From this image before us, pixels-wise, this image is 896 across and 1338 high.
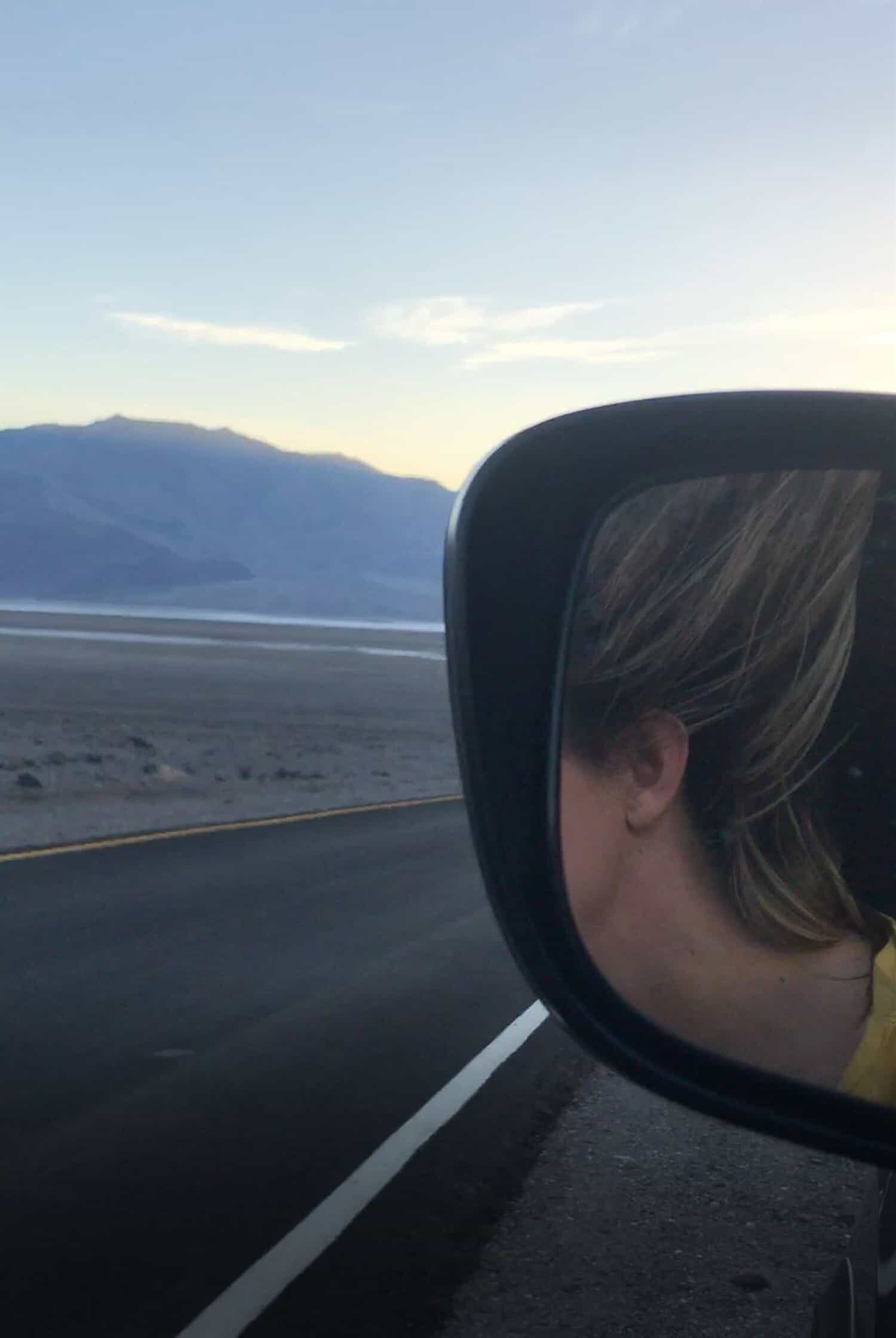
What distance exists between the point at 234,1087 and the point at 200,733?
1064 inches

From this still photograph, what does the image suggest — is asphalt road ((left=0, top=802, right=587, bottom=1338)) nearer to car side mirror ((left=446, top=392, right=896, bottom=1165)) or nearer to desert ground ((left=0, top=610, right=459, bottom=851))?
desert ground ((left=0, top=610, right=459, bottom=851))

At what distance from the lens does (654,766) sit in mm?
1849

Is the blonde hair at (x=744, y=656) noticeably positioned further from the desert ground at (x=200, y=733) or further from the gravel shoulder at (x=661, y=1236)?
the desert ground at (x=200, y=733)

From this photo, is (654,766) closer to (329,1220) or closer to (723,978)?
(723,978)

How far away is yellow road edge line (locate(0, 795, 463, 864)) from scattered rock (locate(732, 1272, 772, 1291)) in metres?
9.00

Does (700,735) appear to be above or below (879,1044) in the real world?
above

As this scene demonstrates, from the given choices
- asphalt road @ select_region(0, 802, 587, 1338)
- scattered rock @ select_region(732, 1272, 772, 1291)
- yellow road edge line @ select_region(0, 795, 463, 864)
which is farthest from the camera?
yellow road edge line @ select_region(0, 795, 463, 864)

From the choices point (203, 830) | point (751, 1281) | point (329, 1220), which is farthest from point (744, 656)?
point (203, 830)

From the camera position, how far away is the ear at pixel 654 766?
1.82 m

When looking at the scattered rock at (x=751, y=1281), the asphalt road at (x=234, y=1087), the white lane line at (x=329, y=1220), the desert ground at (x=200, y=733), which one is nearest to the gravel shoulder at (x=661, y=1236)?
the scattered rock at (x=751, y=1281)

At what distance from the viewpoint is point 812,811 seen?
1739 mm

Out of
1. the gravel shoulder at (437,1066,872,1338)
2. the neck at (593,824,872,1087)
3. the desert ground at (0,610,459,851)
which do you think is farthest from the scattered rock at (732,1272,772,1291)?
the desert ground at (0,610,459,851)

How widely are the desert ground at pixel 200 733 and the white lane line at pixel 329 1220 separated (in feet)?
16.7

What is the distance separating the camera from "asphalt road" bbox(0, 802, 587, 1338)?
4.49m
